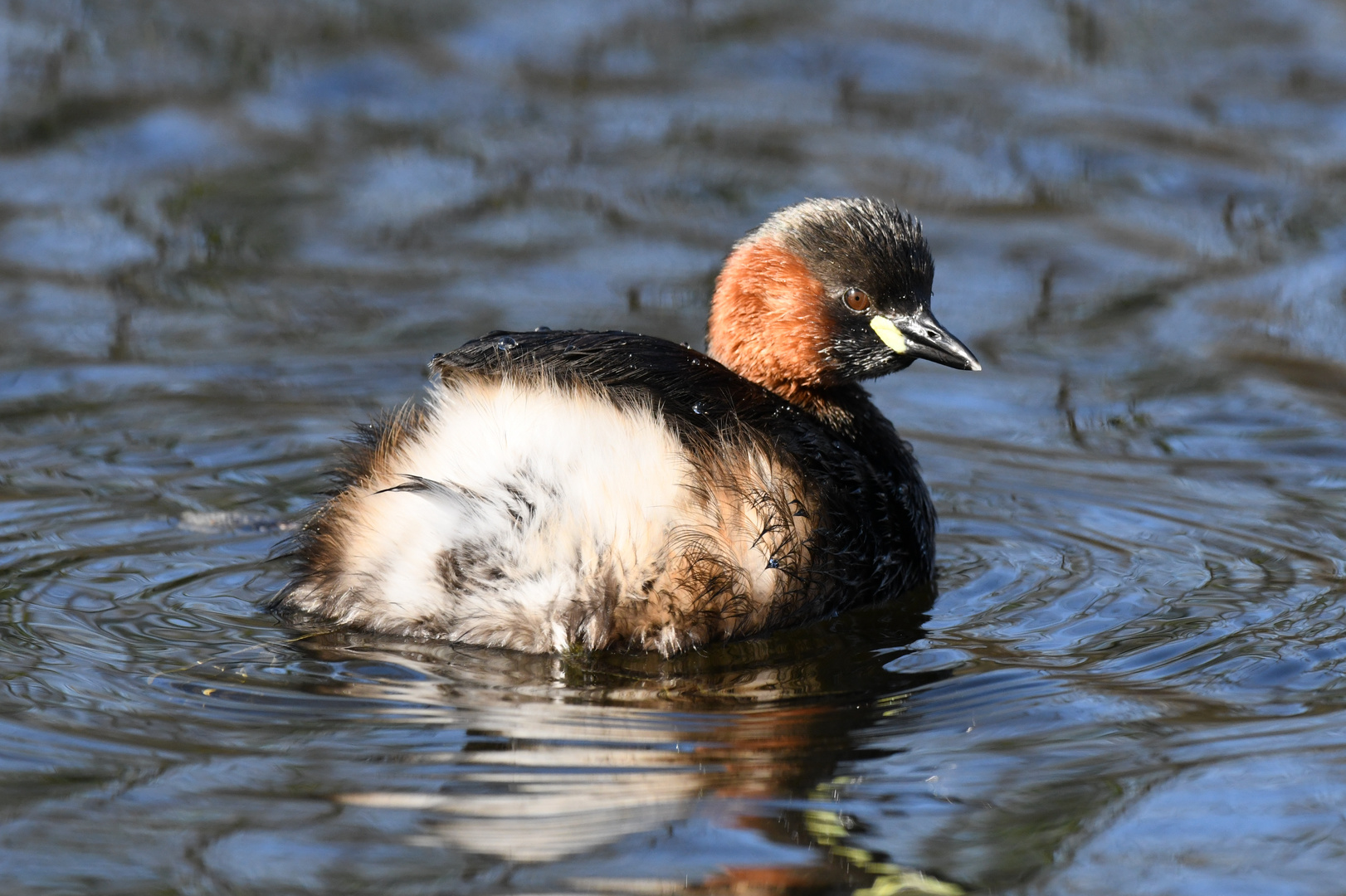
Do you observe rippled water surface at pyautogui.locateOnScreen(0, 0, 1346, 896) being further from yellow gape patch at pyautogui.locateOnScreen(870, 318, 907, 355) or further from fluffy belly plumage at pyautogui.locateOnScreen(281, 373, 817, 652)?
yellow gape patch at pyautogui.locateOnScreen(870, 318, 907, 355)

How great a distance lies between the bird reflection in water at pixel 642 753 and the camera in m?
3.80

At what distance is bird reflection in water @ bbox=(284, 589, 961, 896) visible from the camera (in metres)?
3.80

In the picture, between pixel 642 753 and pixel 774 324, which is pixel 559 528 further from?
pixel 774 324

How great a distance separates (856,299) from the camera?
18.6 feet

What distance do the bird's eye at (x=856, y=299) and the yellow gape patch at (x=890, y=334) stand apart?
0.06 meters

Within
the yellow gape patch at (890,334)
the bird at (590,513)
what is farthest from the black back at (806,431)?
the yellow gape patch at (890,334)

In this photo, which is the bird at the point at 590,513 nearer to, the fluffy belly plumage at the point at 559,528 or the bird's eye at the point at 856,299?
the fluffy belly plumage at the point at 559,528

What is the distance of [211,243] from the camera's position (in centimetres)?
911

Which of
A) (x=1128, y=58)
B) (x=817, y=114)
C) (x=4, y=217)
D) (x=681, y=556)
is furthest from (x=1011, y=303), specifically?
(x=4, y=217)

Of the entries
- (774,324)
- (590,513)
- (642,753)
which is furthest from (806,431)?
(642,753)

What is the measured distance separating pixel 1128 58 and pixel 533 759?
846 cm

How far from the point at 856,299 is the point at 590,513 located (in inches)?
55.1

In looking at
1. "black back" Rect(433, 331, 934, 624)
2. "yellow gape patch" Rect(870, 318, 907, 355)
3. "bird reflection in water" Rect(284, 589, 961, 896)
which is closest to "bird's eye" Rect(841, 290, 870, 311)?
"yellow gape patch" Rect(870, 318, 907, 355)

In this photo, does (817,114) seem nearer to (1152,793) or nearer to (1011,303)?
(1011,303)
